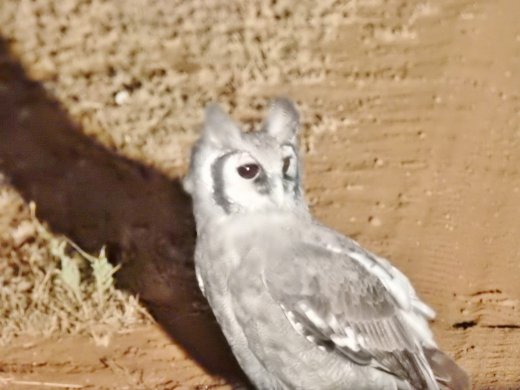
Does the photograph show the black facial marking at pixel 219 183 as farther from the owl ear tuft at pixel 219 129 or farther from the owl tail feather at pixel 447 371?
the owl tail feather at pixel 447 371

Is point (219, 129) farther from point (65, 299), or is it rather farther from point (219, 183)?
point (65, 299)

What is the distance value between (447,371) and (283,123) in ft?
A: 3.66

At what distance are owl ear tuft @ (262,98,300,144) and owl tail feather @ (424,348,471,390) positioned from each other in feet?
3.19

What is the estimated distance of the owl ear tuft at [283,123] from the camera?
3.85m

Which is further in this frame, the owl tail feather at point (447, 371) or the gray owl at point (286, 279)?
the owl tail feather at point (447, 371)

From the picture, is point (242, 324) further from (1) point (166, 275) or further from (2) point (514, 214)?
(2) point (514, 214)

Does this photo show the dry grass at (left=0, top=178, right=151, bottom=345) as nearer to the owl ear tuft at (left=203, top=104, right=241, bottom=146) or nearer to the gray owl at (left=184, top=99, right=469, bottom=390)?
the gray owl at (left=184, top=99, right=469, bottom=390)

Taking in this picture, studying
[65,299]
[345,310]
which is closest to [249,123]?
[65,299]

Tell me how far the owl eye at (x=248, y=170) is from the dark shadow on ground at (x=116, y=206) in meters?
1.15

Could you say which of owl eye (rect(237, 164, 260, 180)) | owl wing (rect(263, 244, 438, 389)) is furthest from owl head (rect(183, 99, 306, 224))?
owl wing (rect(263, 244, 438, 389))

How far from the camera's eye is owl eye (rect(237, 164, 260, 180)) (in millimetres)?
3701

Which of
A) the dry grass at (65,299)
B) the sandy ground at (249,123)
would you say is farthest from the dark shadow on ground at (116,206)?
the dry grass at (65,299)

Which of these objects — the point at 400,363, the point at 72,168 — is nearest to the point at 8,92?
the point at 72,168

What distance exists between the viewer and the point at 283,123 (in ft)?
12.7
